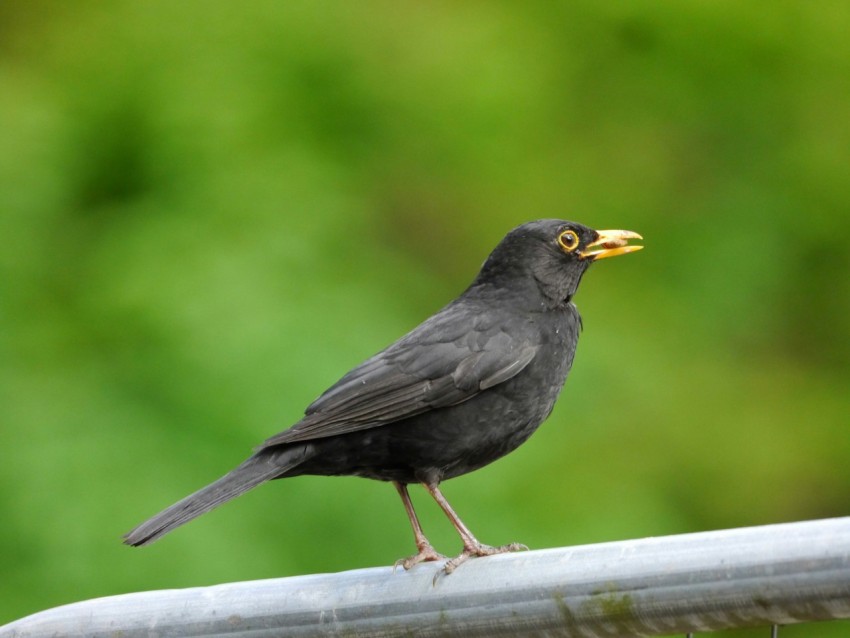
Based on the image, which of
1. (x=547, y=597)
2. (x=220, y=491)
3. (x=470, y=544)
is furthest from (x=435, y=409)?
(x=547, y=597)

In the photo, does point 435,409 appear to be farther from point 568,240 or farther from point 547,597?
point 547,597

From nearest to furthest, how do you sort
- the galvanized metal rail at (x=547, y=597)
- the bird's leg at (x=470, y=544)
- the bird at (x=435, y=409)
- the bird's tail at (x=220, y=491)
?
the galvanized metal rail at (x=547, y=597)
the bird's tail at (x=220, y=491)
the bird's leg at (x=470, y=544)
the bird at (x=435, y=409)

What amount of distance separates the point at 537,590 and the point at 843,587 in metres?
0.55

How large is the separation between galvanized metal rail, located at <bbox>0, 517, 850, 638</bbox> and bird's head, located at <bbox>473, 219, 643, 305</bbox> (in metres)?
2.04

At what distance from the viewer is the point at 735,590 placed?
2.00m

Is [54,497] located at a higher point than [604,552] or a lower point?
lower

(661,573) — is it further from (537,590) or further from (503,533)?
(503,533)

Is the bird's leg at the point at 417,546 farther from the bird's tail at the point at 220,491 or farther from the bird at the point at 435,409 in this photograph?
the bird's tail at the point at 220,491

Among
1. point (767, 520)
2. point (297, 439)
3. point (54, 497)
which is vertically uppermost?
point (297, 439)

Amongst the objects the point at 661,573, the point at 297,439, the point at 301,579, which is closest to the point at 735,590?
the point at 661,573

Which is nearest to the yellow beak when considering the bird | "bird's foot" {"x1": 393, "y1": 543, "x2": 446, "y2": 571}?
the bird

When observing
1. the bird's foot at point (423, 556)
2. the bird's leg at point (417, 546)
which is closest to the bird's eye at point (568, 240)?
the bird's leg at point (417, 546)

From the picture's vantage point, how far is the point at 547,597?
7.23 feet

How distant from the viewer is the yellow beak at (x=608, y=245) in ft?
14.9
